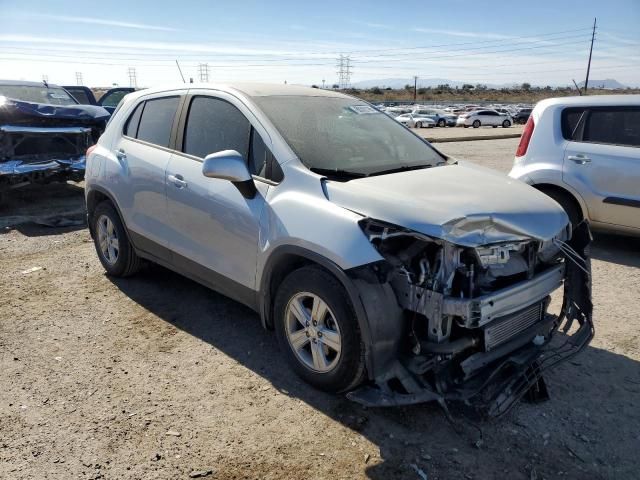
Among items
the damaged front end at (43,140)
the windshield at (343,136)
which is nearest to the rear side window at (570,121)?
the windshield at (343,136)

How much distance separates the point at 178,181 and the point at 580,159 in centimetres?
454

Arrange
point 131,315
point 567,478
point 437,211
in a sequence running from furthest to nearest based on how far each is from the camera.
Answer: point 131,315
point 437,211
point 567,478

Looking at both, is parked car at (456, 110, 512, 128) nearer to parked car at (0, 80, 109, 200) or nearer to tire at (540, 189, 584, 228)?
parked car at (0, 80, 109, 200)

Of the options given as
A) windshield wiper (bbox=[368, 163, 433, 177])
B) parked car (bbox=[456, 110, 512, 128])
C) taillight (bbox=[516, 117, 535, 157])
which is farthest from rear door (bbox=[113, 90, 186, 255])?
parked car (bbox=[456, 110, 512, 128])

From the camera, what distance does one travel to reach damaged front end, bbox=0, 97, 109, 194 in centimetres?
791

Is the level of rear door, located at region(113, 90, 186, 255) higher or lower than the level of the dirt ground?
higher

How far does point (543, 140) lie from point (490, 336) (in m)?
4.13

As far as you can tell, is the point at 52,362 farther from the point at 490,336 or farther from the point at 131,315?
the point at 490,336

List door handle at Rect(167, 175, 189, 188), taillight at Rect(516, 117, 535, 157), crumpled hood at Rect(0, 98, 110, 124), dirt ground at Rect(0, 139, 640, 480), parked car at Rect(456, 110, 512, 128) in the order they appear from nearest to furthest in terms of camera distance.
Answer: dirt ground at Rect(0, 139, 640, 480)
door handle at Rect(167, 175, 189, 188)
taillight at Rect(516, 117, 535, 157)
crumpled hood at Rect(0, 98, 110, 124)
parked car at Rect(456, 110, 512, 128)

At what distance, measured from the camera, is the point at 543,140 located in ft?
20.6

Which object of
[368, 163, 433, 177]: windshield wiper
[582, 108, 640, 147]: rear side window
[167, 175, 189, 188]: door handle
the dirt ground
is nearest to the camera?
the dirt ground

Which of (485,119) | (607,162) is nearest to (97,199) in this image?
(607,162)

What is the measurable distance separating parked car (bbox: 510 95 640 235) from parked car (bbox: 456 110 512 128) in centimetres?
3632

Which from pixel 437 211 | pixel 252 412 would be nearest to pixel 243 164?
pixel 437 211
